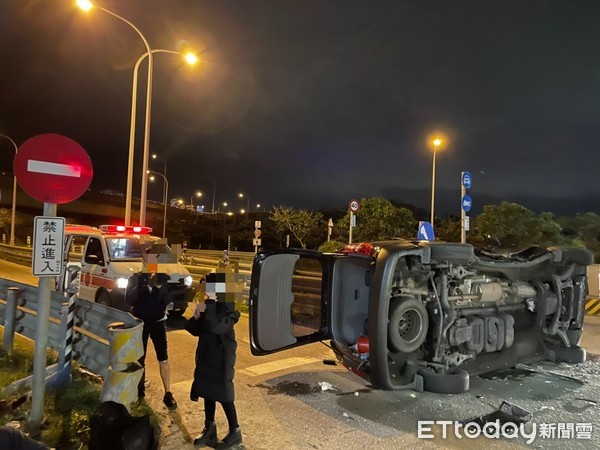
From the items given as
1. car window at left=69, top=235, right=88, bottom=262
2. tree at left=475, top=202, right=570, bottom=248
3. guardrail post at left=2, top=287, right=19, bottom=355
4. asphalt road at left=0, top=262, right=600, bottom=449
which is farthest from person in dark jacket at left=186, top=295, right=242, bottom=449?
tree at left=475, top=202, right=570, bottom=248

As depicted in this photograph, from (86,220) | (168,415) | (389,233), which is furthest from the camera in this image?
(86,220)

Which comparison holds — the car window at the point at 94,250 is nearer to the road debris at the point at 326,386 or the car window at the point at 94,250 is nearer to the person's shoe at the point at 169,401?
the person's shoe at the point at 169,401

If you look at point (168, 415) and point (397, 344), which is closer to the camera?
point (168, 415)

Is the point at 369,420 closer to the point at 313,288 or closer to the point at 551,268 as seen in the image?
the point at 551,268

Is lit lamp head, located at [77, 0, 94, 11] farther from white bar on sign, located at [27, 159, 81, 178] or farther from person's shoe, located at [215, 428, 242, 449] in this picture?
person's shoe, located at [215, 428, 242, 449]

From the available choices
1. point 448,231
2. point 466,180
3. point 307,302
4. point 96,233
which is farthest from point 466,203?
point 448,231

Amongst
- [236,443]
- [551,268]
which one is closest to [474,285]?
[551,268]

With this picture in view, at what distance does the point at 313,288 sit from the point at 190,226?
2246 inches

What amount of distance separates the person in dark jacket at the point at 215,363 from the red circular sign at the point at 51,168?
1.53 m

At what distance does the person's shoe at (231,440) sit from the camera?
3.86 metres

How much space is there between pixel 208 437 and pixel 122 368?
94 cm

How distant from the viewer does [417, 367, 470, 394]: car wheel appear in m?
5.06

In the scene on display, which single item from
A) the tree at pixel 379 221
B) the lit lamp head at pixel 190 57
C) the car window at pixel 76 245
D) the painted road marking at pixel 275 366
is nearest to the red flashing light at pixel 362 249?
the painted road marking at pixel 275 366

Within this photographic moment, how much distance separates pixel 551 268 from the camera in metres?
6.68
